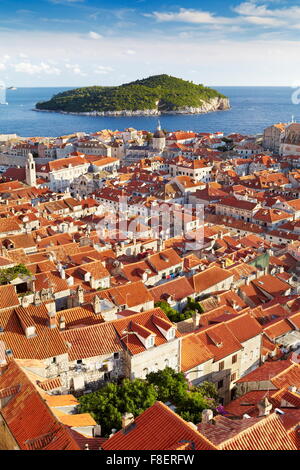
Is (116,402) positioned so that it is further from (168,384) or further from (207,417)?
(207,417)

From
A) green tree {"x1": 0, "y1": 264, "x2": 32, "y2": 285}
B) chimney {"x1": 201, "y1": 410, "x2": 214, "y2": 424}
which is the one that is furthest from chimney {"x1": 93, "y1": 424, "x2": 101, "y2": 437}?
green tree {"x1": 0, "y1": 264, "x2": 32, "y2": 285}

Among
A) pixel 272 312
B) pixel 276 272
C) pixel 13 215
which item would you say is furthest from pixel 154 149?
pixel 272 312

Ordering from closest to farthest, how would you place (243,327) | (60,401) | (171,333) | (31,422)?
(31,422), (60,401), (171,333), (243,327)

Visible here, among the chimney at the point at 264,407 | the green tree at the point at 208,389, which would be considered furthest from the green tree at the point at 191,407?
the green tree at the point at 208,389

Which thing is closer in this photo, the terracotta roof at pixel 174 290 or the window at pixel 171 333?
the window at pixel 171 333

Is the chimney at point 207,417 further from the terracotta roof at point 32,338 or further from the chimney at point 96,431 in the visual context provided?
the terracotta roof at point 32,338

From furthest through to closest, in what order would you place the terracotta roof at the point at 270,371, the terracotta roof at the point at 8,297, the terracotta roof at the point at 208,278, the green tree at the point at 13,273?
the terracotta roof at the point at 208,278, the green tree at the point at 13,273, the terracotta roof at the point at 8,297, the terracotta roof at the point at 270,371

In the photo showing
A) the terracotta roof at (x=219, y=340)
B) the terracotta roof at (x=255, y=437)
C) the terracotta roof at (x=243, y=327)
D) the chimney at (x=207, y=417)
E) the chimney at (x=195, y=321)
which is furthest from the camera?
the chimney at (x=195, y=321)

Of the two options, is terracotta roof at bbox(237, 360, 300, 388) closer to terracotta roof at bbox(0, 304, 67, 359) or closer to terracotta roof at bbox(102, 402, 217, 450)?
terracotta roof at bbox(0, 304, 67, 359)

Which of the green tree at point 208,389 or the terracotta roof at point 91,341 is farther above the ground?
the terracotta roof at point 91,341

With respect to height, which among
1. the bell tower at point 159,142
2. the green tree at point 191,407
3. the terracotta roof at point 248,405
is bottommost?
the terracotta roof at point 248,405

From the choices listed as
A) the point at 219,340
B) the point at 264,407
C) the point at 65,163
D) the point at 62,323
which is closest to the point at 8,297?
the point at 62,323
